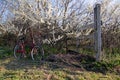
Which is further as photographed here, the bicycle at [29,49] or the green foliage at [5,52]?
the green foliage at [5,52]

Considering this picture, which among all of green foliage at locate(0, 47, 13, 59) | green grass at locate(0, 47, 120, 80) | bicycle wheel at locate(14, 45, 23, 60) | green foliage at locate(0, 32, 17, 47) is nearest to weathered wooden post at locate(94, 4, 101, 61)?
green grass at locate(0, 47, 120, 80)

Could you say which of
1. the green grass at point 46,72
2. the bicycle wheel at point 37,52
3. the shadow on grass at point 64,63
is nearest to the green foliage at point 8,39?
the bicycle wheel at point 37,52

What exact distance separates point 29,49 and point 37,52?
1.40ft

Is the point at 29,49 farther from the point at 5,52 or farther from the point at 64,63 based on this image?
the point at 64,63

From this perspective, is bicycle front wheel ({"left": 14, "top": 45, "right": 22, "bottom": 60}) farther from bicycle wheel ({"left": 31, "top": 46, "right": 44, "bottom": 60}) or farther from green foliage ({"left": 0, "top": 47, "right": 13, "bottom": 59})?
bicycle wheel ({"left": 31, "top": 46, "right": 44, "bottom": 60})

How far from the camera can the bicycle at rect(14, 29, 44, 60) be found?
9.92m

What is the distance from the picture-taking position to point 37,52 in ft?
32.9

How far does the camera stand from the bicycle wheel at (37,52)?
9.78 m

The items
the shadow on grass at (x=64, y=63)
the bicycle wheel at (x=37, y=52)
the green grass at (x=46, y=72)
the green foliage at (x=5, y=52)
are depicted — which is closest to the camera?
the green grass at (x=46, y=72)

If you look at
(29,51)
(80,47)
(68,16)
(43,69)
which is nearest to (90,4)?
(68,16)

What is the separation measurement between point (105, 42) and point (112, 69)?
2643mm

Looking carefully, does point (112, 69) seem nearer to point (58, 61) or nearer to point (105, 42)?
point (58, 61)

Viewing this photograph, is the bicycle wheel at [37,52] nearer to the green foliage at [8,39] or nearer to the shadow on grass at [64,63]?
the shadow on grass at [64,63]

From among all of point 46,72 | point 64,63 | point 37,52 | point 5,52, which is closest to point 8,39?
point 5,52
